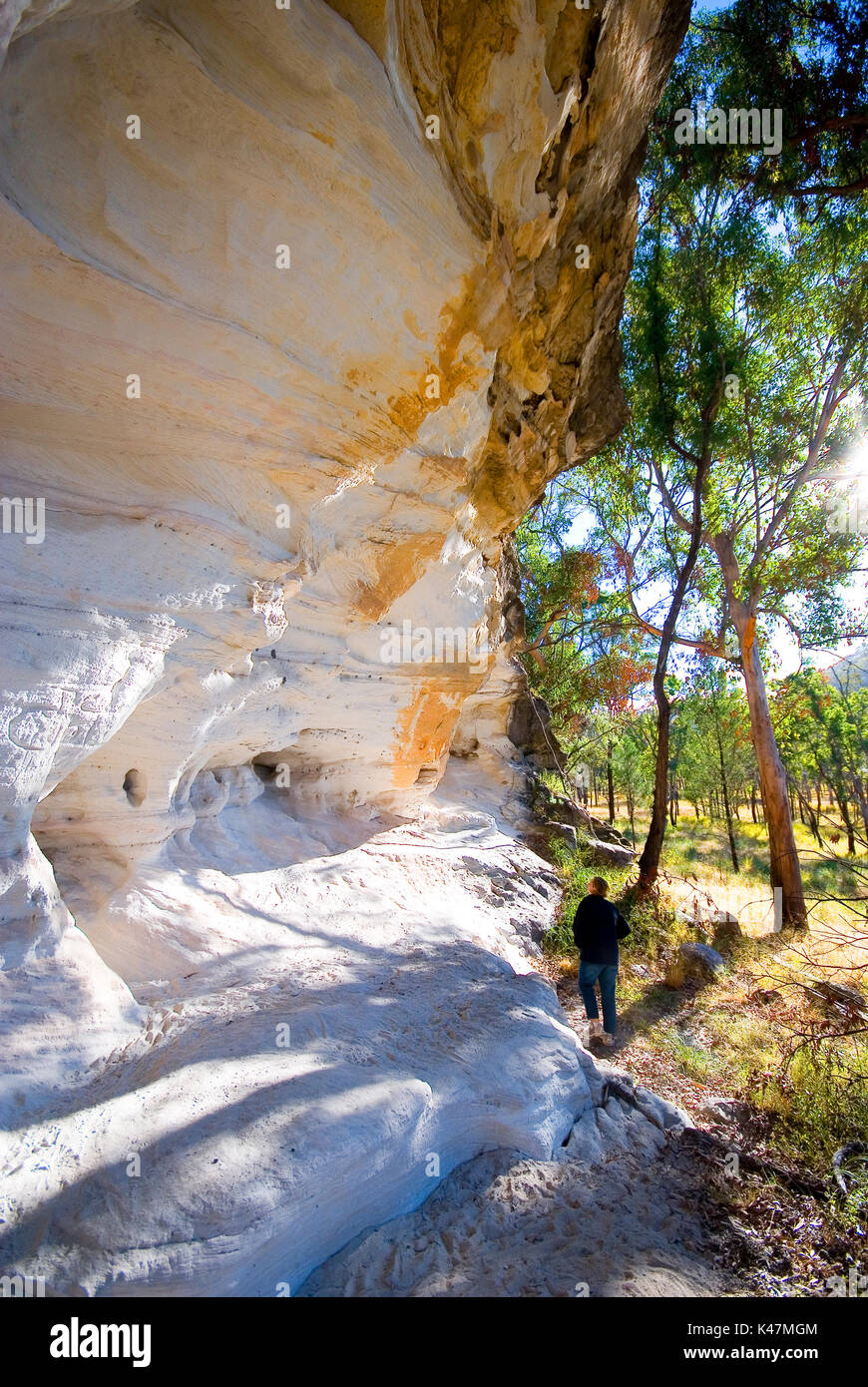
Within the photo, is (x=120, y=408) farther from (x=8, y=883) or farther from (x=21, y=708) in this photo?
(x=8, y=883)

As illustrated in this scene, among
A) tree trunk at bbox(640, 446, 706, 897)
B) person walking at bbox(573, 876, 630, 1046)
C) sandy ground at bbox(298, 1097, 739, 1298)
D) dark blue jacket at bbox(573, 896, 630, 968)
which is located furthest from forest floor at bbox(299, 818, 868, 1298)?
tree trunk at bbox(640, 446, 706, 897)

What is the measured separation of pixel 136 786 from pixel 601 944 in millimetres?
3749

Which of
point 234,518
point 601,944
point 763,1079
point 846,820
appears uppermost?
point 234,518

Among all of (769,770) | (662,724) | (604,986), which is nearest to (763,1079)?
(604,986)

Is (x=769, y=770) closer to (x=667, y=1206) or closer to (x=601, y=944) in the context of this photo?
(x=601, y=944)

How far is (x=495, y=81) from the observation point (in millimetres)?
3389

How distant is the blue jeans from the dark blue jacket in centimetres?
7

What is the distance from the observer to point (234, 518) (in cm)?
375

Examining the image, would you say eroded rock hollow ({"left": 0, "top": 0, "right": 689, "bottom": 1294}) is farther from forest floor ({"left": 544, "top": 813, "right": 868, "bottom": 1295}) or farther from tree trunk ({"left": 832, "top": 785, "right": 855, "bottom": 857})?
tree trunk ({"left": 832, "top": 785, "right": 855, "bottom": 857})

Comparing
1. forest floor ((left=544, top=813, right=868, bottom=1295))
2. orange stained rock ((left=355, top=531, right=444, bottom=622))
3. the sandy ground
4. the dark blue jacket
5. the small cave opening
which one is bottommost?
forest floor ((left=544, top=813, right=868, bottom=1295))

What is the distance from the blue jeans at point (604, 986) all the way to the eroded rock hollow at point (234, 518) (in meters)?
0.73

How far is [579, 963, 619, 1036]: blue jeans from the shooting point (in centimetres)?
515
